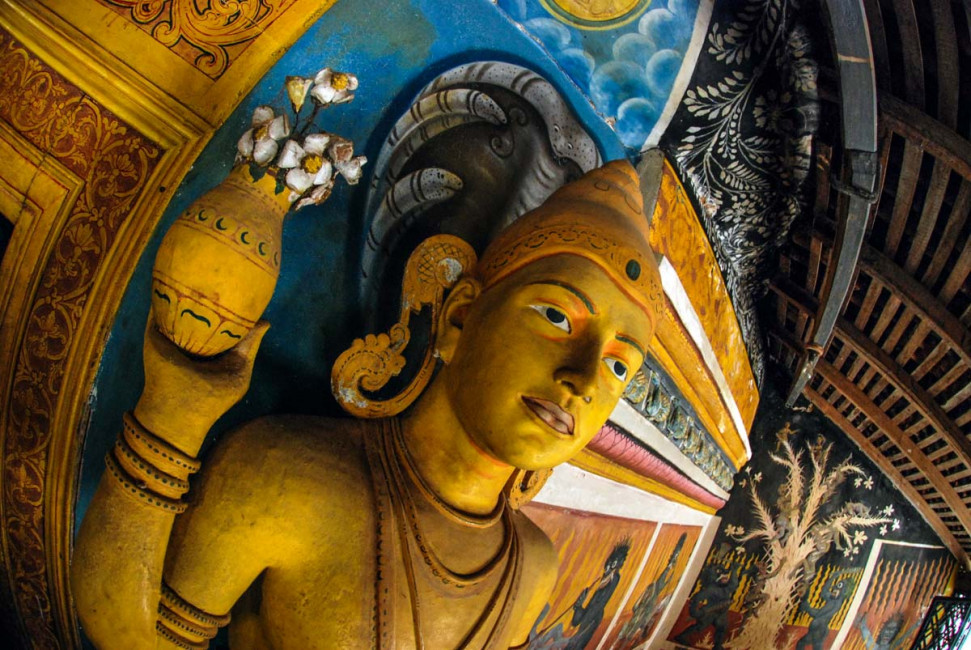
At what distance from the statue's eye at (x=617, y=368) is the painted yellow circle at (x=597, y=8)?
1.38m

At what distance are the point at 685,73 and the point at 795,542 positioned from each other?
147 inches

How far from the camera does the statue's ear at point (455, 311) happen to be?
2.13 m

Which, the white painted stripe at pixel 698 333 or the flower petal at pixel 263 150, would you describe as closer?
the flower petal at pixel 263 150

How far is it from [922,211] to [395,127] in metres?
2.61

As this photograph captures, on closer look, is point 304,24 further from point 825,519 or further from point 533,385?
point 825,519

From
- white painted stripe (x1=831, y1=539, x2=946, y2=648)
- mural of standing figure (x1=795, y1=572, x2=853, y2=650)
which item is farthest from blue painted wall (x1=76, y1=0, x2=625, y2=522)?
white painted stripe (x1=831, y1=539, x2=946, y2=648)

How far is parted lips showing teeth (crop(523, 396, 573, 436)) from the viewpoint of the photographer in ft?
6.05

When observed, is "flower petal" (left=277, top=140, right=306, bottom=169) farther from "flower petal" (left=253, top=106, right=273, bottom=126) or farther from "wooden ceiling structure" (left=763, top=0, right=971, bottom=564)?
"wooden ceiling structure" (left=763, top=0, right=971, bottom=564)

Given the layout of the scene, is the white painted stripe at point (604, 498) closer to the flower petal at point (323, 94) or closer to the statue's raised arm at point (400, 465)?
the statue's raised arm at point (400, 465)

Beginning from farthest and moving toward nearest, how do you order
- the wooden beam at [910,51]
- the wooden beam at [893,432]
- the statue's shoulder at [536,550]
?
the wooden beam at [893,432] → the wooden beam at [910,51] → the statue's shoulder at [536,550]

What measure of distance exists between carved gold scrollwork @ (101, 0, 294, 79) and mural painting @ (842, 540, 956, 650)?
5.55 meters

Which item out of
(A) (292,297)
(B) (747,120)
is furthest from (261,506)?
(B) (747,120)

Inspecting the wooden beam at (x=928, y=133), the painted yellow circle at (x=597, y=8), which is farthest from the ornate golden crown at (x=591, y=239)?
the wooden beam at (x=928, y=133)

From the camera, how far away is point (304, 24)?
6.31ft
